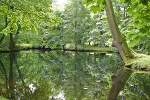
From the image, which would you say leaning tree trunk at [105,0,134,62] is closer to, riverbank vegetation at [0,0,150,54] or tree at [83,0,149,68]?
tree at [83,0,149,68]

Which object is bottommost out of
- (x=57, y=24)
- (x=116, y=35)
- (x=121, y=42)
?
(x=121, y=42)

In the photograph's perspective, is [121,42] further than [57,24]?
Yes

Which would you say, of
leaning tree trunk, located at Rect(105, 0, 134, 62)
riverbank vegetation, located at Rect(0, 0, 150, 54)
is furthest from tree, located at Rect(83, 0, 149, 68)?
riverbank vegetation, located at Rect(0, 0, 150, 54)

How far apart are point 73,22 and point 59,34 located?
5.45 meters

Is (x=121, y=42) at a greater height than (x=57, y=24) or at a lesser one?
lesser

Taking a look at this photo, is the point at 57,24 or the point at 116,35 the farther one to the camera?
the point at 116,35

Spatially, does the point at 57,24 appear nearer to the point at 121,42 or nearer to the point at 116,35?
the point at 116,35

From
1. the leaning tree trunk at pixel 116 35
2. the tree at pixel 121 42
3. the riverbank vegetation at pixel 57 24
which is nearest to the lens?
the riverbank vegetation at pixel 57 24

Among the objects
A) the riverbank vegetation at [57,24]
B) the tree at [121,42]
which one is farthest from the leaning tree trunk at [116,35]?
the riverbank vegetation at [57,24]

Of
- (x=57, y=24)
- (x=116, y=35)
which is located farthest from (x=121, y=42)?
(x=57, y=24)

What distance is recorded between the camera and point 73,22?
1104 inches

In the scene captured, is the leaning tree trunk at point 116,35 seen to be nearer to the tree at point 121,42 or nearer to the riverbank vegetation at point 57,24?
the tree at point 121,42

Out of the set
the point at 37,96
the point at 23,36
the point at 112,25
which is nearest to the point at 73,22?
the point at 23,36

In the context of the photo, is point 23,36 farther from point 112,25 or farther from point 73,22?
point 112,25
